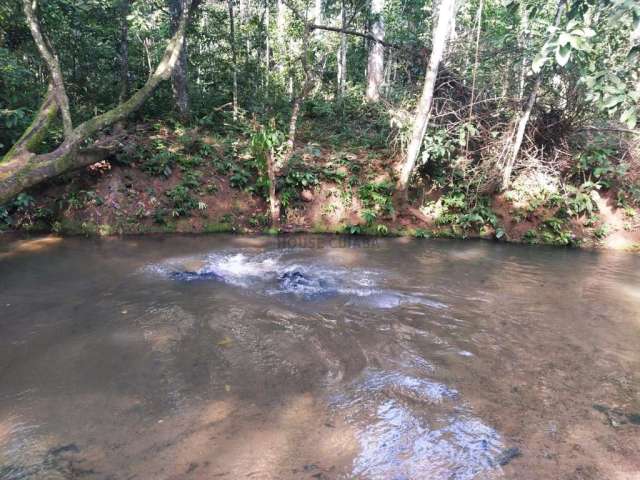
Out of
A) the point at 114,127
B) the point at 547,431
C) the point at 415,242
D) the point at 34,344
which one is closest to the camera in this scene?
the point at 547,431

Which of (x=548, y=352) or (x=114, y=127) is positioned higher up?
(x=114, y=127)

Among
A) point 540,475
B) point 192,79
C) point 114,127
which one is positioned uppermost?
point 192,79

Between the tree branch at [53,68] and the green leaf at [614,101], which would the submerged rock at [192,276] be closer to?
the tree branch at [53,68]

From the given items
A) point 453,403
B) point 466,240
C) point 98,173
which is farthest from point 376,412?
point 98,173

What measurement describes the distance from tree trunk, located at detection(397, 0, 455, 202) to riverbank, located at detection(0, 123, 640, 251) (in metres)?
0.56

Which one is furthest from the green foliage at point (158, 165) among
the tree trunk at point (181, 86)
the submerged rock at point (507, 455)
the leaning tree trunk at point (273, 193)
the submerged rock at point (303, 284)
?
the submerged rock at point (507, 455)

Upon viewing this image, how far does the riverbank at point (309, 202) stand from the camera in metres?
11.0

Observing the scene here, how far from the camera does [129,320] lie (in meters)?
5.93

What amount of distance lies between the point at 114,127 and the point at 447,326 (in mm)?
10489

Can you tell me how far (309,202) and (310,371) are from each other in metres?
7.71

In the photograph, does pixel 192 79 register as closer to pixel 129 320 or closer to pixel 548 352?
pixel 129 320

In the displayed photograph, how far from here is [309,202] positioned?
1207 cm

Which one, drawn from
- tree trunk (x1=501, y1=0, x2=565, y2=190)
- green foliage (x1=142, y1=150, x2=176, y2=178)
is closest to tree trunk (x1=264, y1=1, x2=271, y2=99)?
green foliage (x1=142, y1=150, x2=176, y2=178)

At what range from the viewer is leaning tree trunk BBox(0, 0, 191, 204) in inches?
334
